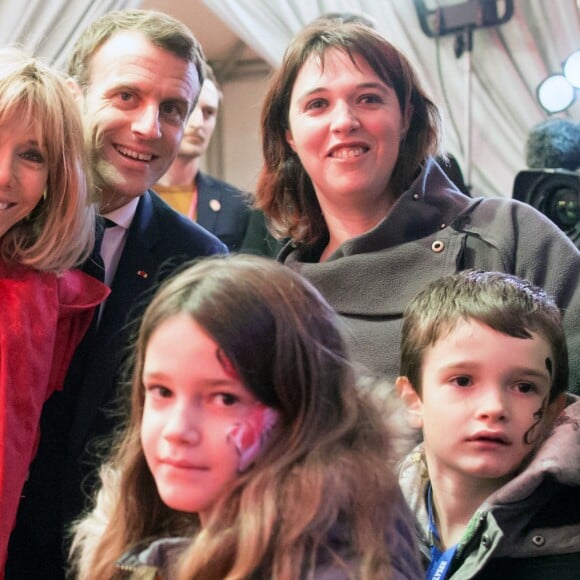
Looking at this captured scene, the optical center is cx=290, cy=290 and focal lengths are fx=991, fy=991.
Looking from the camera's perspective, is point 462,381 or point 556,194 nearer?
point 462,381

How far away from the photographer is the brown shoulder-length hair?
1938 mm

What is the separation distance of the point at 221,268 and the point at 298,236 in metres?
0.87

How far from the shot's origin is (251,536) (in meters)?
1.11

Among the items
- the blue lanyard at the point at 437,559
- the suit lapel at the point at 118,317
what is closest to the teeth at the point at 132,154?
the suit lapel at the point at 118,317

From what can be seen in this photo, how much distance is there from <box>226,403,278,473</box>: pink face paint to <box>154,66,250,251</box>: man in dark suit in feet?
6.49

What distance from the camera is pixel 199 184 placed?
330 centimetres

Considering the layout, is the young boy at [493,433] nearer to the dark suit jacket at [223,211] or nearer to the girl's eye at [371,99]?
the girl's eye at [371,99]

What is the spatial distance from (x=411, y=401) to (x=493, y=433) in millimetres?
171

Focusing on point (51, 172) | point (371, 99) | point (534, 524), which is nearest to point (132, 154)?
point (51, 172)

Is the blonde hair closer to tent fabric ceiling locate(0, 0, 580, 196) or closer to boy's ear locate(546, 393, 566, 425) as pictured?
boy's ear locate(546, 393, 566, 425)

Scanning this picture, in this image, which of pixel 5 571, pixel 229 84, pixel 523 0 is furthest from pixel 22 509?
pixel 523 0

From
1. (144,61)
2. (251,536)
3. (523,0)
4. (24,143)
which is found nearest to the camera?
(251,536)

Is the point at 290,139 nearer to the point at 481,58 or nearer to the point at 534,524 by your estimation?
the point at 534,524

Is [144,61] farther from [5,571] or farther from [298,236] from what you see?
[5,571]
